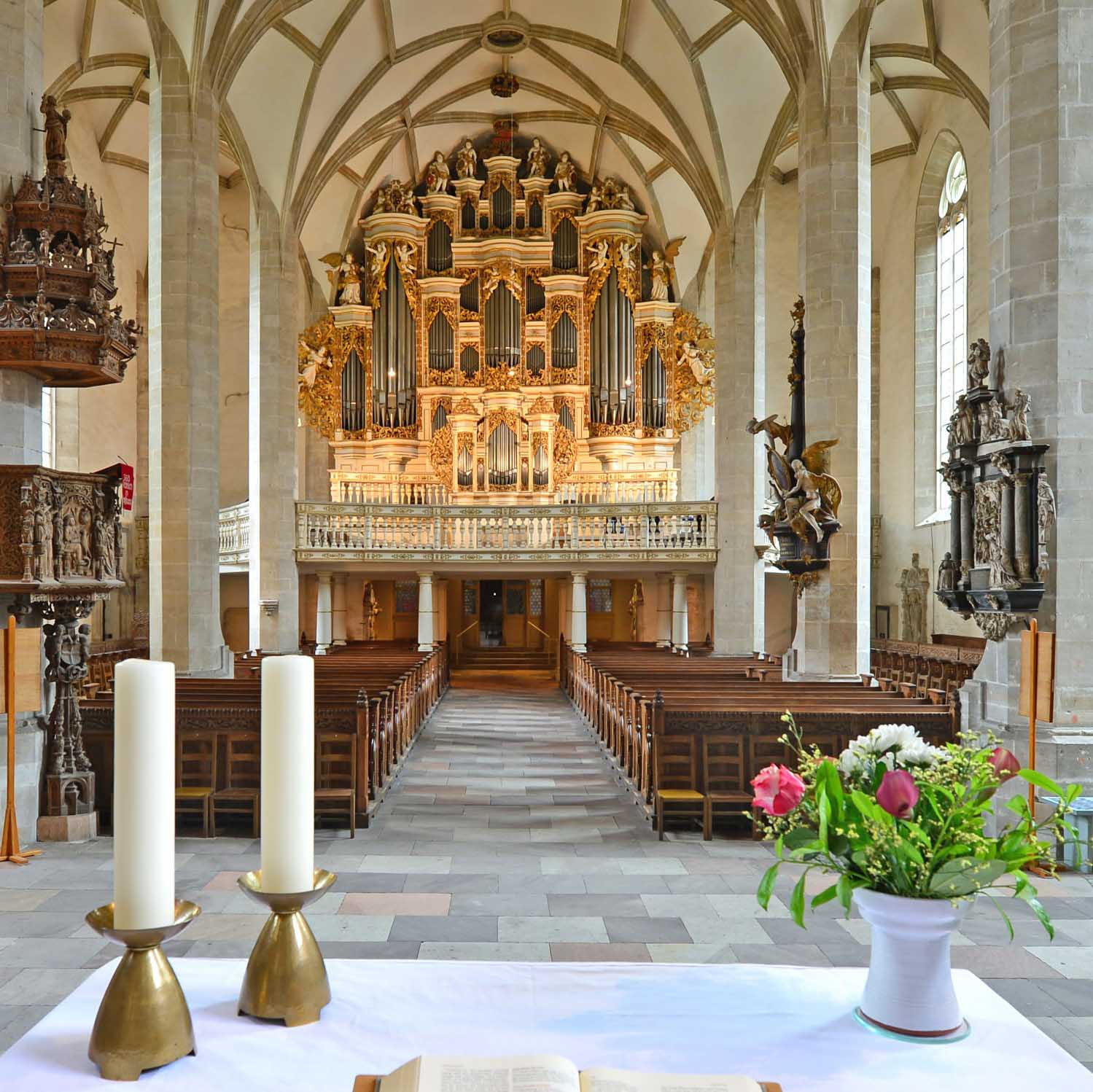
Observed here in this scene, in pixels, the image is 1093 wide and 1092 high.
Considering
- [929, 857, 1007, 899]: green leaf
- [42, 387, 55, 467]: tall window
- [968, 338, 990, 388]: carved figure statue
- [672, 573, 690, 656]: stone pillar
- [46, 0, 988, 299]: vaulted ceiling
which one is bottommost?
[672, 573, 690, 656]: stone pillar

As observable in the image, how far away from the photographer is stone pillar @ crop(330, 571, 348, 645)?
2192 cm

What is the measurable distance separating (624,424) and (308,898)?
21.6 meters

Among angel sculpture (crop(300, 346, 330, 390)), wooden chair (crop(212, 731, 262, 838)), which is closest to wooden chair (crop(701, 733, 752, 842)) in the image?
wooden chair (crop(212, 731, 262, 838))

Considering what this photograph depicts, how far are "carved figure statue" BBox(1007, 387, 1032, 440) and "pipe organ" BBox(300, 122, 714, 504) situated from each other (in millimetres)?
15487

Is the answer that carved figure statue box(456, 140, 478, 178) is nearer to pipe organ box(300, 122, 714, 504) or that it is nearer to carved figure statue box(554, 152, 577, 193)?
pipe organ box(300, 122, 714, 504)

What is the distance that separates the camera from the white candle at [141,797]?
1.77 metres

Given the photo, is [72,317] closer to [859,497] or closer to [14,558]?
[14,558]

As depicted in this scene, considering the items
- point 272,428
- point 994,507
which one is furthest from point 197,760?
point 272,428

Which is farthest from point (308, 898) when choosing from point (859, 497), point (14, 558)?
point (859, 497)

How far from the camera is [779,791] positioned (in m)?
2.20

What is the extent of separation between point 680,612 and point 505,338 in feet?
24.5

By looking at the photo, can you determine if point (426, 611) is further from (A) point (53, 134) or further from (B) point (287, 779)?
(B) point (287, 779)

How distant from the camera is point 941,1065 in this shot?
192 cm

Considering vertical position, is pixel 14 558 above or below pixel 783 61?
below
